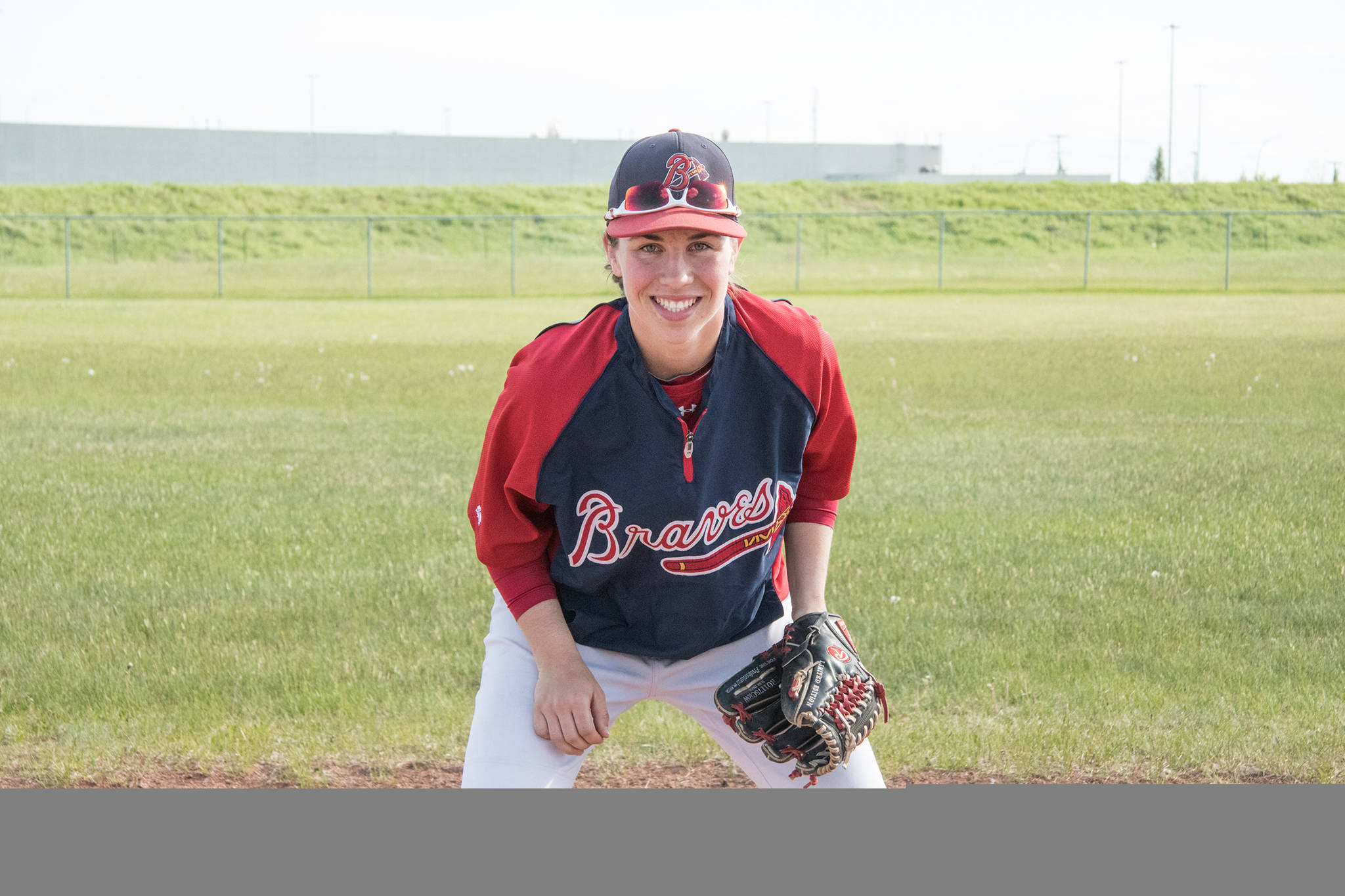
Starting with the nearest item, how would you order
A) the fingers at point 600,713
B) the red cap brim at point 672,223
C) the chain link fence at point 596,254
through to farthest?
the red cap brim at point 672,223 → the fingers at point 600,713 → the chain link fence at point 596,254

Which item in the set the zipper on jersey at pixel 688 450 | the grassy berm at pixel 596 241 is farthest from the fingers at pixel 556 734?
the grassy berm at pixel 596 241

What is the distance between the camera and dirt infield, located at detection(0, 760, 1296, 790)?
3.79 meters

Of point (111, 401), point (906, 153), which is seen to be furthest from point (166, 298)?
point (906, 153)

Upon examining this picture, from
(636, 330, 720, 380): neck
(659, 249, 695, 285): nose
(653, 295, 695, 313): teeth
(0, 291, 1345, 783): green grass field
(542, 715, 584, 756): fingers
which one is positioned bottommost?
(0, 291, 1345, 783): green grass field

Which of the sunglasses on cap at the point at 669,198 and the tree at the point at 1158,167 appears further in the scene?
the tree at the point at 1158,167

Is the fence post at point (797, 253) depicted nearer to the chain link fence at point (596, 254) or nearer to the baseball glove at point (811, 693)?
the chain link fence at point (596, 254)

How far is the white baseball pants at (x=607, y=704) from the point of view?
2.78 metres

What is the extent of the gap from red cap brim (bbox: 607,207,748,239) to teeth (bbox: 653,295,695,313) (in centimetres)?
14

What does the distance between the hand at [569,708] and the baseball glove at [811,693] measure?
28cm

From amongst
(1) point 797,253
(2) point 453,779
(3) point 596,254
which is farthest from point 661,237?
(3) point 596,254

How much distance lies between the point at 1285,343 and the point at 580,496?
15.8 meters

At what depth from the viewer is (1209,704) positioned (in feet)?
14.3

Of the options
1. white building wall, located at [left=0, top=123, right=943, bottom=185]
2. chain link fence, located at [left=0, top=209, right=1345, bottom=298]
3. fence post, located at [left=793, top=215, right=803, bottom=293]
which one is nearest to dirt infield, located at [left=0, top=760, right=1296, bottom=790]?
chain link fence, located at [left=0, top=209, right=1345, bottom=298]

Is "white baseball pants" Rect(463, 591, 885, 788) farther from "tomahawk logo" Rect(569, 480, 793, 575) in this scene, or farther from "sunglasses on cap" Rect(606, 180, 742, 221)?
"sunglasses on cap" Rect(606, 180, 742, 221)
